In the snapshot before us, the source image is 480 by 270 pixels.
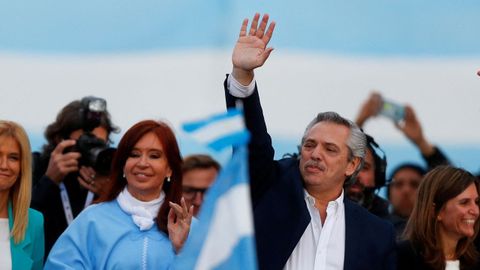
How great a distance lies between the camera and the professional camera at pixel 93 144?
20.8 feet

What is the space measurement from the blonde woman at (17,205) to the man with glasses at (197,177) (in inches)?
45.9

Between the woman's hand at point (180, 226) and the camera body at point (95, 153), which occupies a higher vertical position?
the camera body at point (95, 153)

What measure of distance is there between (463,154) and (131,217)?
2.41 meters

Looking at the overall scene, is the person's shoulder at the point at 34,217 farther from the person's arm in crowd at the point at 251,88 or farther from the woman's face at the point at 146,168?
the person's arm in crowd at the point at 251,88

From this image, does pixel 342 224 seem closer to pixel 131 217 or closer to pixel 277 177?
pixel 277 177

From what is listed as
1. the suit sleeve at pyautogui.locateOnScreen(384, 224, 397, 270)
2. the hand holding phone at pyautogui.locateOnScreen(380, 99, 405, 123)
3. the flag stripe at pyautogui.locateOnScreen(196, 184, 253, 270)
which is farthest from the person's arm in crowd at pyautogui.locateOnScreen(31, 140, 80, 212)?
the flag stripe at pyautogui.locateOnScreen(196, 184, 253, 270)

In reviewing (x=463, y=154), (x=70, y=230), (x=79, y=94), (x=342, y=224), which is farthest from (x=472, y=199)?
(x=79, y=94)

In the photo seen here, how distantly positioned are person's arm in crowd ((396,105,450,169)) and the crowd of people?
2.48 ft

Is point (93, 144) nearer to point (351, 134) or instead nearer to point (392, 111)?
point (351, 134)

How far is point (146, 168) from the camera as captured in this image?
19.0 feet

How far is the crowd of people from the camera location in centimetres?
538

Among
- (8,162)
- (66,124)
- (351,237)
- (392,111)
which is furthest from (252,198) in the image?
(392,111)

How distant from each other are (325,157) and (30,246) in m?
1.40

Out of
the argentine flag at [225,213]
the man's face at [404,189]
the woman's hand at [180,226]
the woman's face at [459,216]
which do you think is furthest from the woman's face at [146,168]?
the man's face at [404,189]
